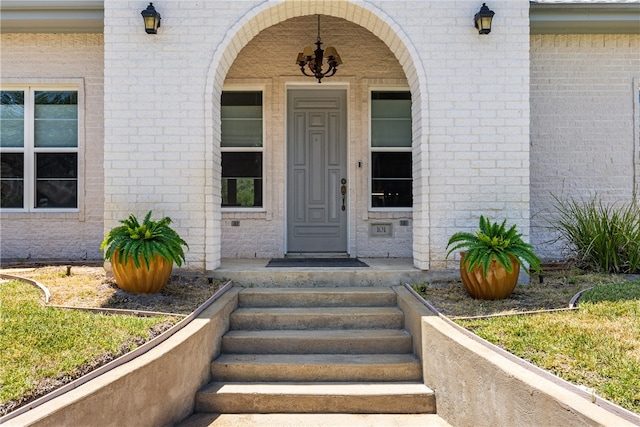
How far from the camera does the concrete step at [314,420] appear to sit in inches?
133

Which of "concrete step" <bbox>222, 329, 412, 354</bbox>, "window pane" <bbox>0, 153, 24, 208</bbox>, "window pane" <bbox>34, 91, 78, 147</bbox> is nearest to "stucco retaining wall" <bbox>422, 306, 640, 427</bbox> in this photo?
"concrete step" <bbox>222, 329, 412, 354</bbox>

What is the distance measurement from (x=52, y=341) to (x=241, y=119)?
460cm

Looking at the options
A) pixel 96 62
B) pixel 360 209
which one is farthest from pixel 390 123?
pixel 96 62

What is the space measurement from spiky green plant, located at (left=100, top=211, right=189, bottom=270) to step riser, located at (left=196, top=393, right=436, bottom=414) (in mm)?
1429

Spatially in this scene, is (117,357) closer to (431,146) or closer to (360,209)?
(431,146)

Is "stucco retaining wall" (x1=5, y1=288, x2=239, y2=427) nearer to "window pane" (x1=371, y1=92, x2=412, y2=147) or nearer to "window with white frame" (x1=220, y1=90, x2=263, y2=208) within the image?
"window with white frame" (x1=220, y1=90, x2=263, y2=208)

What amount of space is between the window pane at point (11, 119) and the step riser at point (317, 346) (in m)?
5.33

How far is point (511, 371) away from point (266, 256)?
4561mm

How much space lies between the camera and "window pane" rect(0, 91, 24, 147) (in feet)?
23.5

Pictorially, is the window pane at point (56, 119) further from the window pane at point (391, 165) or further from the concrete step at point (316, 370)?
the concrete step at point (316, 370)

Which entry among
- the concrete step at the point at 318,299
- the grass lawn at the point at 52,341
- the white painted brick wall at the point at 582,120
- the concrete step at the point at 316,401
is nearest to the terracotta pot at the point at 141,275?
the grass lawn at the point at 52,341

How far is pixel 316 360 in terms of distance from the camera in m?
3.99

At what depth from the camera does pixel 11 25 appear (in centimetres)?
659

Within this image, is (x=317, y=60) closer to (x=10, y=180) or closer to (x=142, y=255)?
(x=142, y=255)
